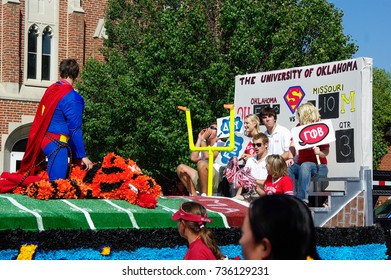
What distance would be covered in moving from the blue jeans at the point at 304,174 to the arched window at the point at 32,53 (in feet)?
66.1

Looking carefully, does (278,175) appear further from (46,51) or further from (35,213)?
(46,51)

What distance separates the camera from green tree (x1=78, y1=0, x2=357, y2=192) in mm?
21875

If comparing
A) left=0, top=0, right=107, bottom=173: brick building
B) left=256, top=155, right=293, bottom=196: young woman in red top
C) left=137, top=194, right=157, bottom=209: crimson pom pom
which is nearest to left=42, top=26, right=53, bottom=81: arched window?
left=0, top=0, right=107, bottom=173: brick building

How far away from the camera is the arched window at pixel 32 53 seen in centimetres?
2838

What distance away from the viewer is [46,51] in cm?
2884

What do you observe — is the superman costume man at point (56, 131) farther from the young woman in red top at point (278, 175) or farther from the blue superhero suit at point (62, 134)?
the young woman in red top at point (278, 175)

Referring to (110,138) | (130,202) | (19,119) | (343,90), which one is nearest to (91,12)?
(19,119)

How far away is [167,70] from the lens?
22.4 m

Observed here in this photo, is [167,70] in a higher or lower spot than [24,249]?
higher

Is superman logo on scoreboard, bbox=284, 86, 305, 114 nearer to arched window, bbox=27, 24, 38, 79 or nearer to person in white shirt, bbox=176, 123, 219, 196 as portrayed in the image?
person in white shirt, bbox=176, 123, 219, 196

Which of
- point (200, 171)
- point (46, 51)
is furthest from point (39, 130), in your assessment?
point (46, 51)

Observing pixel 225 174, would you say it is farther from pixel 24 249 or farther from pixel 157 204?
pixel 24 249

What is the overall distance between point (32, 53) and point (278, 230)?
1055 inches
